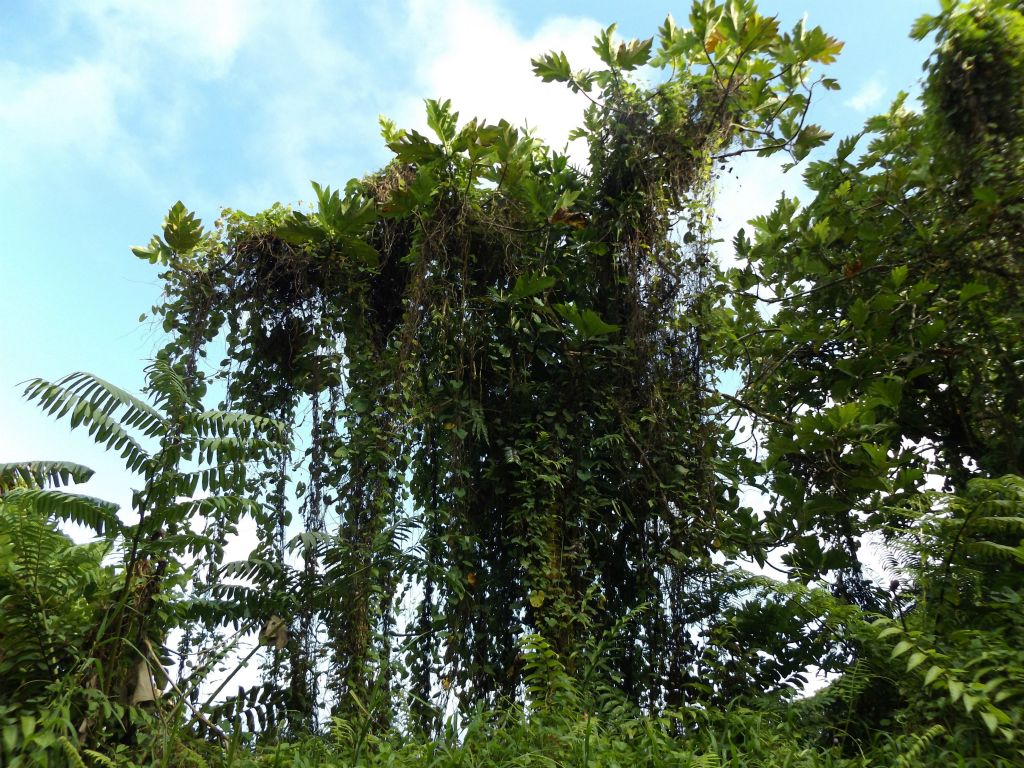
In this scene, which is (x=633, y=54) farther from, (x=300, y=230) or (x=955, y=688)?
(x=955, y=688)

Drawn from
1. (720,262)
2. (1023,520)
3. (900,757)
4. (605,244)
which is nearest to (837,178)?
(720,262)

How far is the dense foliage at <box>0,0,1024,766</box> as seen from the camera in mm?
3531

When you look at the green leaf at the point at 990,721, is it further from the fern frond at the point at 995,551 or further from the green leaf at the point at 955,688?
the fern frond at the point at 995,551

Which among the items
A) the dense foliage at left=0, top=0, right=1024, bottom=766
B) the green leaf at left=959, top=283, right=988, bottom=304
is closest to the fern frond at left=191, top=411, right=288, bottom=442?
the dense foliage at left=0, top=0, right=1024, bottom=766

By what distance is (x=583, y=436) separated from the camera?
4.97m

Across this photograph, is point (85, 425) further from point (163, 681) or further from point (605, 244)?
point (605, 244)

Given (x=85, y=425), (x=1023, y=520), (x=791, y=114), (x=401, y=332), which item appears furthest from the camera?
(x=791, y=114)

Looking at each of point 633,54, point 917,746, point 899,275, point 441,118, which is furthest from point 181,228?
point 917,746

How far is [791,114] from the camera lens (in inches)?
213

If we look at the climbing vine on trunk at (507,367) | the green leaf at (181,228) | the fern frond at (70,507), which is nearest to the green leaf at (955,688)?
the climbing vine on trunk at (507,367)

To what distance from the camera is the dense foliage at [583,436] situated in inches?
139

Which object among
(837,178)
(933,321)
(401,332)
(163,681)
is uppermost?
(837,178)

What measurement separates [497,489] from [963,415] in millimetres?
2901

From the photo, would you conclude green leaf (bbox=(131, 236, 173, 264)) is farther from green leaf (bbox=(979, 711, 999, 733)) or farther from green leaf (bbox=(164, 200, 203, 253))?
green leaf (bbox=(979, 711, 999, 733))
